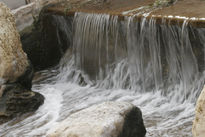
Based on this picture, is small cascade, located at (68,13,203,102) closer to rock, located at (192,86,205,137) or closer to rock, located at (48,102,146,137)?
rock, located at (48,102,146,137)

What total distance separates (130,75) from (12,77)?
2.37 meters

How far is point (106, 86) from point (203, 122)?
214 inches

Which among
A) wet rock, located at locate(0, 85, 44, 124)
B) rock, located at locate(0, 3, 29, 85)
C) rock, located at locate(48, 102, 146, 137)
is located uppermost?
rock, located at locate(0, 3, 29, 85)

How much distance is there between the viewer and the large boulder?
26.9 feet

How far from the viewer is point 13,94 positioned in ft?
27.1

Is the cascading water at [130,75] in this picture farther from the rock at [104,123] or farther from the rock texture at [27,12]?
the rock texture at [27,12]

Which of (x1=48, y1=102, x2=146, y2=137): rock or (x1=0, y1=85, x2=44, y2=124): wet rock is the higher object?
(x1=48, y1=102, x2=146, y2=137): rock

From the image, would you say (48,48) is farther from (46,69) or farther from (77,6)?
(77,6)

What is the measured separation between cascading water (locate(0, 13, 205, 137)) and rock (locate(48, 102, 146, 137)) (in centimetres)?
69

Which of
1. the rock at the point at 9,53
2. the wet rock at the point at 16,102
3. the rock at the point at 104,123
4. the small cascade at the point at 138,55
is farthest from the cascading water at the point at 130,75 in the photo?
the rock at the point at 9,53

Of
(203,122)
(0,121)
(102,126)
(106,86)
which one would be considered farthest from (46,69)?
(203,122)

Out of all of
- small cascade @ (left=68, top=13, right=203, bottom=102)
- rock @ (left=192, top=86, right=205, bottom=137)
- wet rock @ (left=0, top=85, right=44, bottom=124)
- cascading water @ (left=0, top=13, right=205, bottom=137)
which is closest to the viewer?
rock @ (left=192, top=86, right=205, bottom=137)

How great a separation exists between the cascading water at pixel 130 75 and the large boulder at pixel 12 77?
10.0 inches

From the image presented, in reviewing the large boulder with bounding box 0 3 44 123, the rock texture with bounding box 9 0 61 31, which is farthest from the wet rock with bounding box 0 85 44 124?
the rock texture with bounding box 9 0 61 31
